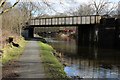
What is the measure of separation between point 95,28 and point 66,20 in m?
10.0

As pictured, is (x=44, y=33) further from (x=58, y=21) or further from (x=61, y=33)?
(x=58, y=21)

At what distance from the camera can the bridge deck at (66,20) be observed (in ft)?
269

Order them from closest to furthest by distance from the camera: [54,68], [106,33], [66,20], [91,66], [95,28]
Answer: [54,68], [91,66], [106,33], [95,28], [66,20]

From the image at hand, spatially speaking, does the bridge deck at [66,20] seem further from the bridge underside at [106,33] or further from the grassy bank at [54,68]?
A: the grassy bank at [54,68]

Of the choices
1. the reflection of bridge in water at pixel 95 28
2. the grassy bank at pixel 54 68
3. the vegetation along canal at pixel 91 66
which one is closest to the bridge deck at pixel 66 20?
the reflection of bridge in water at pixel 95 28

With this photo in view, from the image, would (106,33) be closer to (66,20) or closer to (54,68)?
(66,20)

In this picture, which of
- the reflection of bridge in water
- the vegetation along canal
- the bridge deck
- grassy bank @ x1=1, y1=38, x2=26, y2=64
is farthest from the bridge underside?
grassy bank @ x1=1, y1=38, x2=26, y2=64

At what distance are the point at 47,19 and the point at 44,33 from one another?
1844 inches

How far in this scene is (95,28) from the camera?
82.9m

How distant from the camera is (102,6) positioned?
12544 centimetres

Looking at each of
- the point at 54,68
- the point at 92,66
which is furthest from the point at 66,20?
the point at 54,68

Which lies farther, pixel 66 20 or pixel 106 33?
pixel 66 20

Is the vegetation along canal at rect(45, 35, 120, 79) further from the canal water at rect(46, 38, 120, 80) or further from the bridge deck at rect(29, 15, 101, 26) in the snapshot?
the bridge deck at rect(29, 15, 101, 26)

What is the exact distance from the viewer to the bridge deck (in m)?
82.1
